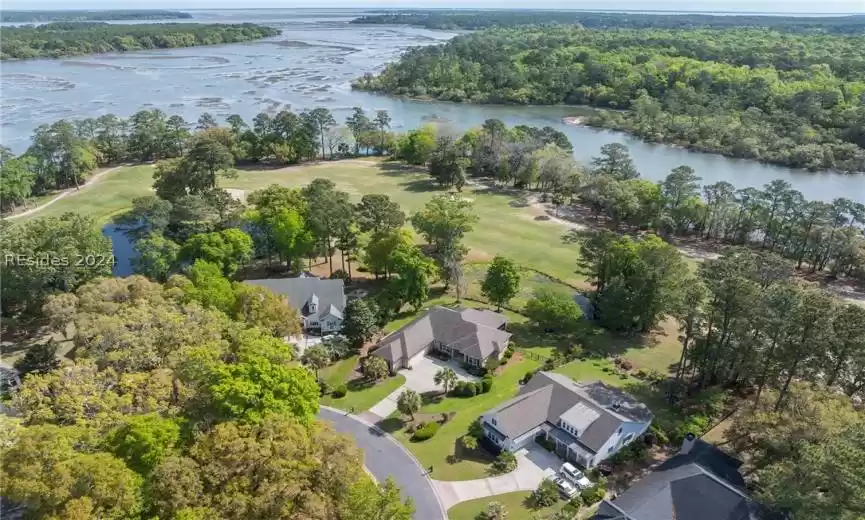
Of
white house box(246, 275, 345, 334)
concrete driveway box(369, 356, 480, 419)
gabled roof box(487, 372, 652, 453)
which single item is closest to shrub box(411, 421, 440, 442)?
concrete driveway box(369, 356, 480, 419)

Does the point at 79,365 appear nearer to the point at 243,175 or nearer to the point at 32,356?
the point at 32,356

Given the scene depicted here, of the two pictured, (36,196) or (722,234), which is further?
(36,196)

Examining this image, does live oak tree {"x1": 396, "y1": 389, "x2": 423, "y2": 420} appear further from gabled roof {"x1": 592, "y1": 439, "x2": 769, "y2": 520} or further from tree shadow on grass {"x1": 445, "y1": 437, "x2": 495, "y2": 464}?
gabled roof {"x1": 592, "y1": 439, "x2": 769, "y2": 520}

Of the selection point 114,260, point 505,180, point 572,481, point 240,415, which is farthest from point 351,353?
point 505,180

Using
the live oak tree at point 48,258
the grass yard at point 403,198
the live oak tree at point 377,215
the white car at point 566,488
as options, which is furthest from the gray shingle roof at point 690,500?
the live oak tree at point 48,258

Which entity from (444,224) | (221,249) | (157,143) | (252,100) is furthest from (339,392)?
(252,100)

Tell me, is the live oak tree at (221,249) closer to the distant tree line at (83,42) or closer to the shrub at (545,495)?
the shrub at (545,495)
